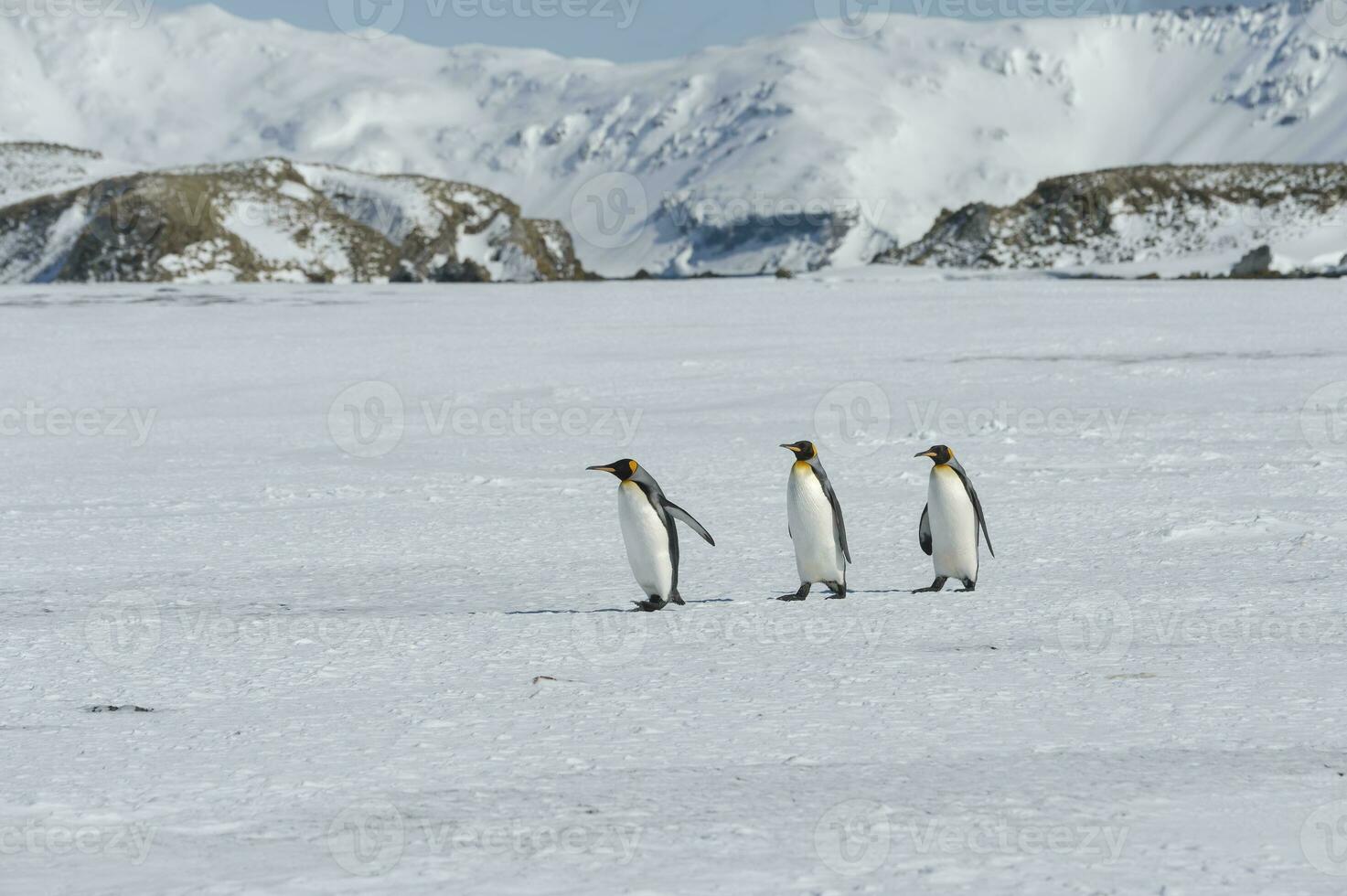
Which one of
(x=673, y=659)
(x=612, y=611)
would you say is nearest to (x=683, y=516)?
(x=612, y=611)

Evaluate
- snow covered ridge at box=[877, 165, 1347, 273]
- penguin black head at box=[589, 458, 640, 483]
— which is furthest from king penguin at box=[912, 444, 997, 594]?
snow covered ridge at box=[877, 165, 1347, 273]

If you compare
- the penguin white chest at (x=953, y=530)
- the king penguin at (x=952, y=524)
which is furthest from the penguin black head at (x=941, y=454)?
the penguin white chest at (x=953, y=530)

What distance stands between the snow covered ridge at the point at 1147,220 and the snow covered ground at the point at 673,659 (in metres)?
60.7

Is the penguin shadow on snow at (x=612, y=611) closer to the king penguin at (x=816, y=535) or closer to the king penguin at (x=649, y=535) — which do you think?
the king penguin at (x=649, y=535)

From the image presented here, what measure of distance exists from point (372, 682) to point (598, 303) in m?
27.3

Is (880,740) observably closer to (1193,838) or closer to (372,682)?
(1193,838)

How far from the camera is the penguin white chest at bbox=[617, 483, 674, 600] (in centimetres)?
646

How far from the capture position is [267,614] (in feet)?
21.2

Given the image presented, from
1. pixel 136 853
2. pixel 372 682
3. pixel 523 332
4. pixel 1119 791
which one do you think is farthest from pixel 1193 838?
pixel 523 332

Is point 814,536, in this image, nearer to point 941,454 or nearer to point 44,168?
point 941,454

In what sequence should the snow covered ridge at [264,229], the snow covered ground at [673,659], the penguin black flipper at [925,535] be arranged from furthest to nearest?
the snow covered ridge at [264,229] → the penguin black flipper at [925,535] → the snow covered ground at [673,659]

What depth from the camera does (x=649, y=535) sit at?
648 centimetres

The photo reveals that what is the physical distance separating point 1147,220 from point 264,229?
57.0 metres

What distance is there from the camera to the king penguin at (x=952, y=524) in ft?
21.9
